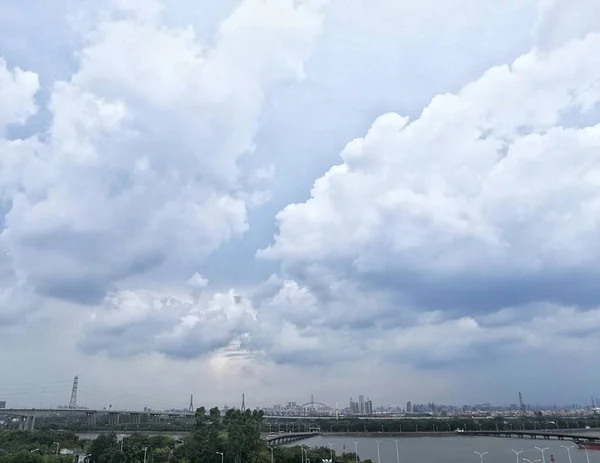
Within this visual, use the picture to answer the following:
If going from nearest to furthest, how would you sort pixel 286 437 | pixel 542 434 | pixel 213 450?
pixel 213 450, pixel 542 434, pixel 286 437

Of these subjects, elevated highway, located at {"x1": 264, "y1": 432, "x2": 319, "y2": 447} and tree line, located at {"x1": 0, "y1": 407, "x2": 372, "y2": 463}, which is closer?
tree line, located at {"x1": 0, "y1": 407, "x2": 372, "y2": 463}

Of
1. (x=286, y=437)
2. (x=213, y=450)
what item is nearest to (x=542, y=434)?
(x=286, y=437)

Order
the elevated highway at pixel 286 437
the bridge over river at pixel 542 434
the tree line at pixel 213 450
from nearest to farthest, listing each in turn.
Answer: the tree line at pixel 213 450, the bridge over river at pixel 542 434, the elevated highway at pixel 286 437

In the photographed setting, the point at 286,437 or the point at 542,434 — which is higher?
the point at 542,434

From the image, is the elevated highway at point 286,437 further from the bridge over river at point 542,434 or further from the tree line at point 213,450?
the tree line at point 213,450

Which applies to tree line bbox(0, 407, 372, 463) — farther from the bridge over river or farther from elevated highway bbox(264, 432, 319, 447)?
the bridge over river

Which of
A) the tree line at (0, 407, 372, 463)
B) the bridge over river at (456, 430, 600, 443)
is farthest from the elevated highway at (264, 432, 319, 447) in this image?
the tree line at (0, 407, 372, 463)

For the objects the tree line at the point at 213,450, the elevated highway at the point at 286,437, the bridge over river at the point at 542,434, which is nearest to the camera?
the tree line at the point at 213,450

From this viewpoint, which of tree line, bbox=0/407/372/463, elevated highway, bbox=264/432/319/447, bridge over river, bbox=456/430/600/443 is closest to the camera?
tree line, bbox=0/407/372/463

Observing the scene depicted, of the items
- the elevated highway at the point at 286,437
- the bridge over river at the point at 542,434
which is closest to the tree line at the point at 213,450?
the elevated highway at the point at 286,437

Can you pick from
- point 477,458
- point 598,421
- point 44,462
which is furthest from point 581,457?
point 598,421

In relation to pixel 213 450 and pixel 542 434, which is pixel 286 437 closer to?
pixel 542 434
